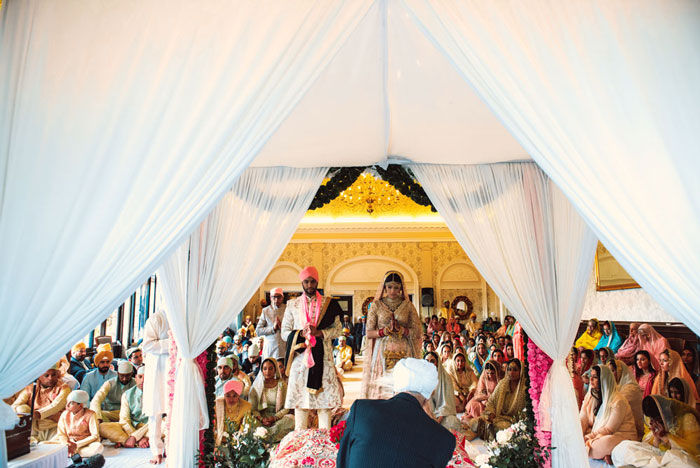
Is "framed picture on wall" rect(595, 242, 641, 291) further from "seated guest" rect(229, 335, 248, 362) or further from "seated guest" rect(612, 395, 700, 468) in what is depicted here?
"seated guest" rect(229, 335, 248, 362)

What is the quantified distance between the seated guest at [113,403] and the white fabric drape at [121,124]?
12.3ft

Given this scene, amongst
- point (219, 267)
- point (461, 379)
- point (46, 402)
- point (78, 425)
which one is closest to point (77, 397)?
point (78, 425)

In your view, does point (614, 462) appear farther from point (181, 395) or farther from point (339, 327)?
point (181, 395)

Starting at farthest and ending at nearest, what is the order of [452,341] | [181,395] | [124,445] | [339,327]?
[452,341] → [124,445] → [339,327] → [181,395]

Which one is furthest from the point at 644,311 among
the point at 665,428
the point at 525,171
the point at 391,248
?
the point at 391,248

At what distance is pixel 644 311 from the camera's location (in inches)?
263

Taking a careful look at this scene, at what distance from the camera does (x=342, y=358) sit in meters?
10.7

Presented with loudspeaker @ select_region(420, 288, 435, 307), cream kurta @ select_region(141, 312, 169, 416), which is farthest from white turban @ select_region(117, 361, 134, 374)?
loudspeaker @ select_region(420, 288, 435, 307)

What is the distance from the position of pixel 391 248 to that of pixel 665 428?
10.7 m

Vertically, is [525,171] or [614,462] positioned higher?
[525,171]

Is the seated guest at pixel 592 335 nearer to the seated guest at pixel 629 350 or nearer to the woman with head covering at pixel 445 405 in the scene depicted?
the seated guest at pixel 629 350

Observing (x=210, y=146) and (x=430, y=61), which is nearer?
(x=210, y=146)

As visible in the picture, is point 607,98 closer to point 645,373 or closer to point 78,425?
point 645,373

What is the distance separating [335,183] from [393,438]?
3074mm
